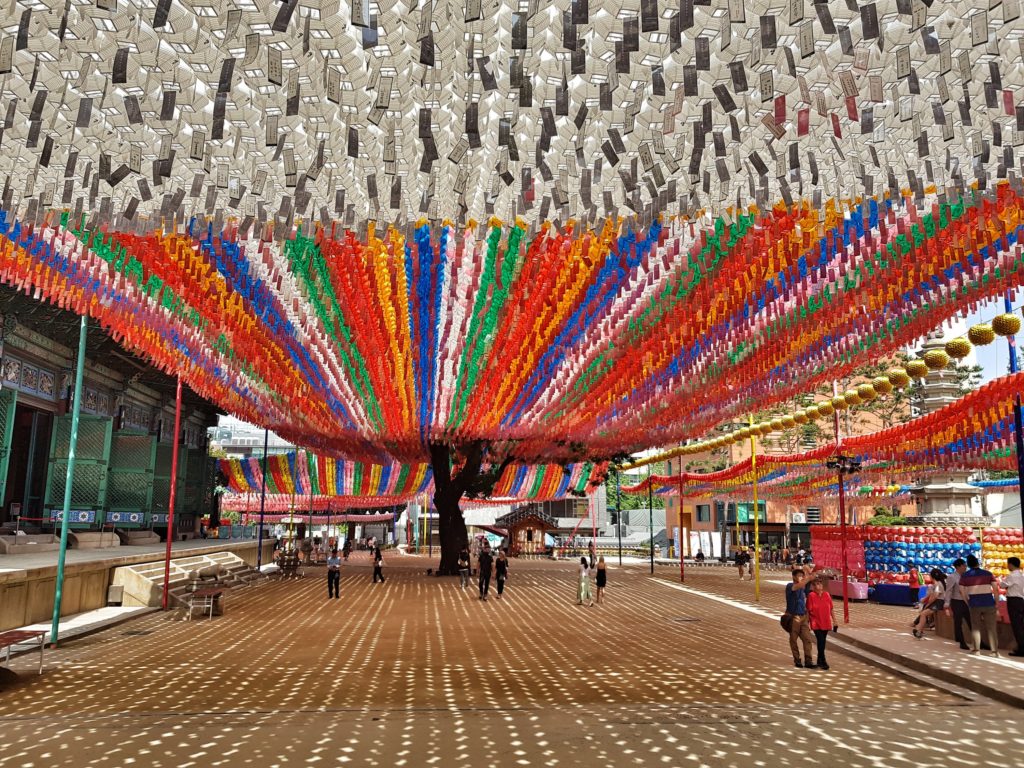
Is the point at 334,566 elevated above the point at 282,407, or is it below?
below

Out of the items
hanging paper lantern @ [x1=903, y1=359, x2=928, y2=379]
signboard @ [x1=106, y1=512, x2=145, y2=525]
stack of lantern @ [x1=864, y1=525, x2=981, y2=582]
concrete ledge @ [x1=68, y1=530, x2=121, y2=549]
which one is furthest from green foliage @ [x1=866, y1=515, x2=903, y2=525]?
concrete ledge @ [x1=68, y1=530, x2=121, y2=549]

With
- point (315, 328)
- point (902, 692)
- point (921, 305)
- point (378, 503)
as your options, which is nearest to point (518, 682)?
point (902, 692)

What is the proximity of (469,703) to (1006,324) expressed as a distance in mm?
6869

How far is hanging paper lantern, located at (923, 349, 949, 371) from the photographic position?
8.73 metres

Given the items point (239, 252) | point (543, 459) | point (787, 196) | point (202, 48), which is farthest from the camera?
point (543, 459)

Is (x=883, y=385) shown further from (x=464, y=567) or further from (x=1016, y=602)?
(x=464, y=567)

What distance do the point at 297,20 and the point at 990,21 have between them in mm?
3128

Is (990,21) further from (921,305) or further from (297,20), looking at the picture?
(921,305)

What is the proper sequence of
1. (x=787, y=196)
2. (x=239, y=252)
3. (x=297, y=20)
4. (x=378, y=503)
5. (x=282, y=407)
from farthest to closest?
(x=378, y=503)
(x=282, y=407)
(x=239, y=252)
(x=787, y=196)
(x=297, y=20)

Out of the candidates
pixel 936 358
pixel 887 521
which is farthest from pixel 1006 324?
pixel 887 521

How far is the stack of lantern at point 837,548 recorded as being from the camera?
1814 cm

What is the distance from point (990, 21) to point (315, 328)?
768cm

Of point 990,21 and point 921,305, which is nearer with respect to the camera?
point 990,21

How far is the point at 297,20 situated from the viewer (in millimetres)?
3238
